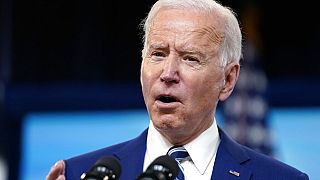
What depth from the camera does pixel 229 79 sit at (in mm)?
2070

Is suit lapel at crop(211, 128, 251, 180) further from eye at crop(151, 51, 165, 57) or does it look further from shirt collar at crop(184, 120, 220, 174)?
eye at crop(151, 51, 165, 57)

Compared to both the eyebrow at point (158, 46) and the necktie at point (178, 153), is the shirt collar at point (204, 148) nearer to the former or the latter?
the necktie at point (178, 153)

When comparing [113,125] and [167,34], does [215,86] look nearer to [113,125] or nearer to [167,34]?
[167,34]

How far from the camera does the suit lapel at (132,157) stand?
1930 mm

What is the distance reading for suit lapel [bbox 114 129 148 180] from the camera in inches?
76.0

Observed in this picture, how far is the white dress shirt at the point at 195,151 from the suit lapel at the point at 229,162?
2 cm

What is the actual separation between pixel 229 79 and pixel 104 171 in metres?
0.69

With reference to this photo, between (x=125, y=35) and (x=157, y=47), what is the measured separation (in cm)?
296

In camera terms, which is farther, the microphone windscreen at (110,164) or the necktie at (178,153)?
the necktie at (178,153)

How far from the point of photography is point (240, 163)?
6.47ft

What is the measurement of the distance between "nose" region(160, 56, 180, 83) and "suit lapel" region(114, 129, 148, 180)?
21cm

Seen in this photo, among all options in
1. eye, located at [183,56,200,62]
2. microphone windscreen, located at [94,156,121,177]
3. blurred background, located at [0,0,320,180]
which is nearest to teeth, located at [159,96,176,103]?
eye, located at [183,56,200,62]

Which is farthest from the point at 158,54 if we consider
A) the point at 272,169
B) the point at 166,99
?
the point at 272,169

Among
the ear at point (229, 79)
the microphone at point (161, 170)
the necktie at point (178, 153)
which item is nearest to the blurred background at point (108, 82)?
the ear at point (229, 79)
